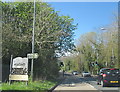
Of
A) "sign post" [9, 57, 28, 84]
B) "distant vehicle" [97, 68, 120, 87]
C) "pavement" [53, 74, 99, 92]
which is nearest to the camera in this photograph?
"sign post" [9, 57, 28, 84]

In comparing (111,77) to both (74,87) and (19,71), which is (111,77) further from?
(19,71)

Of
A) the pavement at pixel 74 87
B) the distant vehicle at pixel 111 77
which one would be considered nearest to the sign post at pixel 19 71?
the pavement at pixel 74 87

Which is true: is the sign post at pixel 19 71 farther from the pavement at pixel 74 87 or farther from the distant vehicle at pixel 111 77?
the distant vehicle at pixel 111 77

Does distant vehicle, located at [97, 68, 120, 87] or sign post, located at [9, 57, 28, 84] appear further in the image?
distant vehicle, located at [97, 68, 120, 87]

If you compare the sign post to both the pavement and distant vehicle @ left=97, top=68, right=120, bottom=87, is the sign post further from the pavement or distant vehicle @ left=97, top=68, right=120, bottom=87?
distant vehicle @ left=97, top=68, right=120, bottom=87

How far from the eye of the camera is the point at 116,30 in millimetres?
32562

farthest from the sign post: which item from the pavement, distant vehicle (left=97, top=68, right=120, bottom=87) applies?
distant vehicle (left=97, top=68, right=120, bottom=87)

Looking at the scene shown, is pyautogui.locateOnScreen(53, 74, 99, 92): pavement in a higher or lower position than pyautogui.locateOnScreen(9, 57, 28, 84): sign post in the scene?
lower

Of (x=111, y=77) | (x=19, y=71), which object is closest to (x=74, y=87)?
(x=111, y=77)

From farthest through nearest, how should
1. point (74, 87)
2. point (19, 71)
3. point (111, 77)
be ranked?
point (74, 87) → point (111, 77) → point (19, 71)

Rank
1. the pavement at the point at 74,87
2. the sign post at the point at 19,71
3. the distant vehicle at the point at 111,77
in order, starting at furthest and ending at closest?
the distant vehicle at the point at 111,77 → the pavement at the point at 74,87 → the sign post at the point at 19,71

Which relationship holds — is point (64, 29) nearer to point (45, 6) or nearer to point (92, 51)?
point (45, 6)

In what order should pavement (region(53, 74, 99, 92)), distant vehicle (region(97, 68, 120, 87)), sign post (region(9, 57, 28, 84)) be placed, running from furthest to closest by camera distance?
distant vehicle (region(97, 68, 120, 87)) → pavement (region(53, 74, 99, 92)) → sign post (region(9, 57, 28, 84))

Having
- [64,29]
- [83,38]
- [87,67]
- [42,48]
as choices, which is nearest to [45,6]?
[64,29]
